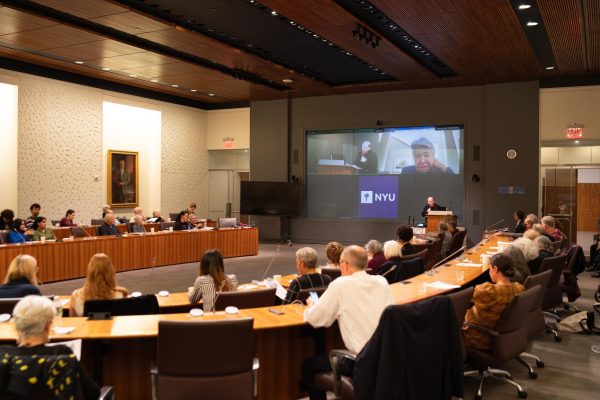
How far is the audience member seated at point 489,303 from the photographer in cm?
407

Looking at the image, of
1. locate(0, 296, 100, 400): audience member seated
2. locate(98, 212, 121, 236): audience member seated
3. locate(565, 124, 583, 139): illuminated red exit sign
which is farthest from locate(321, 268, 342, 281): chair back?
locate(565, 124, 583, 139): illuminated red exit sign

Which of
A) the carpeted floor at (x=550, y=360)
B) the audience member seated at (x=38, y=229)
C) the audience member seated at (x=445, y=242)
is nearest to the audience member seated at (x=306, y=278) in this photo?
the carpeted floor at (x=550, y=360)

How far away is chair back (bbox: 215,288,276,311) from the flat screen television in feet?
35.3

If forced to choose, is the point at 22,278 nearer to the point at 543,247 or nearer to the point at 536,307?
the point at 536,307

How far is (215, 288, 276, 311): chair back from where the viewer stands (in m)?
4.20

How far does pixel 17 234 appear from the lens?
886 cm

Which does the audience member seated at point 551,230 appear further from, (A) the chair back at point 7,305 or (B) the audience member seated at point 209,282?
(A) the chair back at point 7,305

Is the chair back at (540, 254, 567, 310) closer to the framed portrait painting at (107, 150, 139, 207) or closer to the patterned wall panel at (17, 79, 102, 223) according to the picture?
the patterned wall panel at (17, 79, 102, 223)

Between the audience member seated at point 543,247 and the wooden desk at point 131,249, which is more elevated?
the audience member seated at point 543,247

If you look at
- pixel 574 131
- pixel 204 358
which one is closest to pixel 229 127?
pixel 574 131

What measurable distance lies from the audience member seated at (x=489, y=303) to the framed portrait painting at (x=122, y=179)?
12.1 metres

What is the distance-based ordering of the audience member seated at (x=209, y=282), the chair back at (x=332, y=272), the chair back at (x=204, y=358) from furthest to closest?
the chair back at (x=332, y=272) → the audience member seated at (x=209, y=282) → the chair back at (x=204, y=358)

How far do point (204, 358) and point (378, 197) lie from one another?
12.6 m

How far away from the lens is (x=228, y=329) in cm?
292
